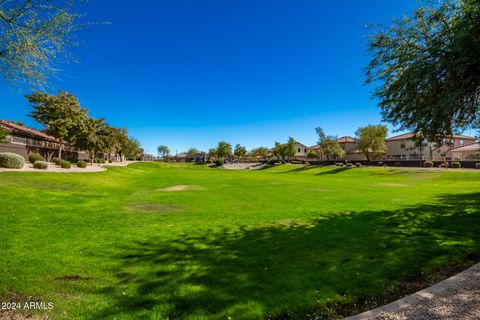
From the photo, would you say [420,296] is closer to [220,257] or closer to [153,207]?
[220,257]

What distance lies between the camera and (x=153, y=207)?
14719 mm

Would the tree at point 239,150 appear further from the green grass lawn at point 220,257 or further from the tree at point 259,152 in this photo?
the green grass lawn at point 220,257

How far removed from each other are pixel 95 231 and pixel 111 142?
216ft

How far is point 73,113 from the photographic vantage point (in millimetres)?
45469

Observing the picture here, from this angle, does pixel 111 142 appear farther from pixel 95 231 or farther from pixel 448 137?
pixel 448 137

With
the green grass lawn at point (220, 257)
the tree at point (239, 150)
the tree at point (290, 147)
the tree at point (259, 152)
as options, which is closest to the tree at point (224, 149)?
the tree at point (239, 150)

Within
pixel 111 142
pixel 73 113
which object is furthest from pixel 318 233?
pixel 111 142

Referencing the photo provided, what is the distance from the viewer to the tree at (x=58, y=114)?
42.0 m

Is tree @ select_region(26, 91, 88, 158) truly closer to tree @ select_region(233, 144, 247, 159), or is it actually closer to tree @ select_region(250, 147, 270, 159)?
tree @ select_region(233, 144, 247, 159)

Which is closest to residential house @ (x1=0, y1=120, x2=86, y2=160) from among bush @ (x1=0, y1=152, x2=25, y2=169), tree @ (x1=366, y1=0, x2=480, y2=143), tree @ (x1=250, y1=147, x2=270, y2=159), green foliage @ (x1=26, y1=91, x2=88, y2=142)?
green foliage @ (x1=26, y1=91, x2=88, y2=142)

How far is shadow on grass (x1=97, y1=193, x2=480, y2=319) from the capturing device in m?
4.45

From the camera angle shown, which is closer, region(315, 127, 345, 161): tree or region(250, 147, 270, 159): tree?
region(315, 127, 345, 161): tree

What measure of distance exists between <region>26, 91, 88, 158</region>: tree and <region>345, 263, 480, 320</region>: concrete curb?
4907cm

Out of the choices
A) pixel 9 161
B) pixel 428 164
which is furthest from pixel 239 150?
pixel 9 161
